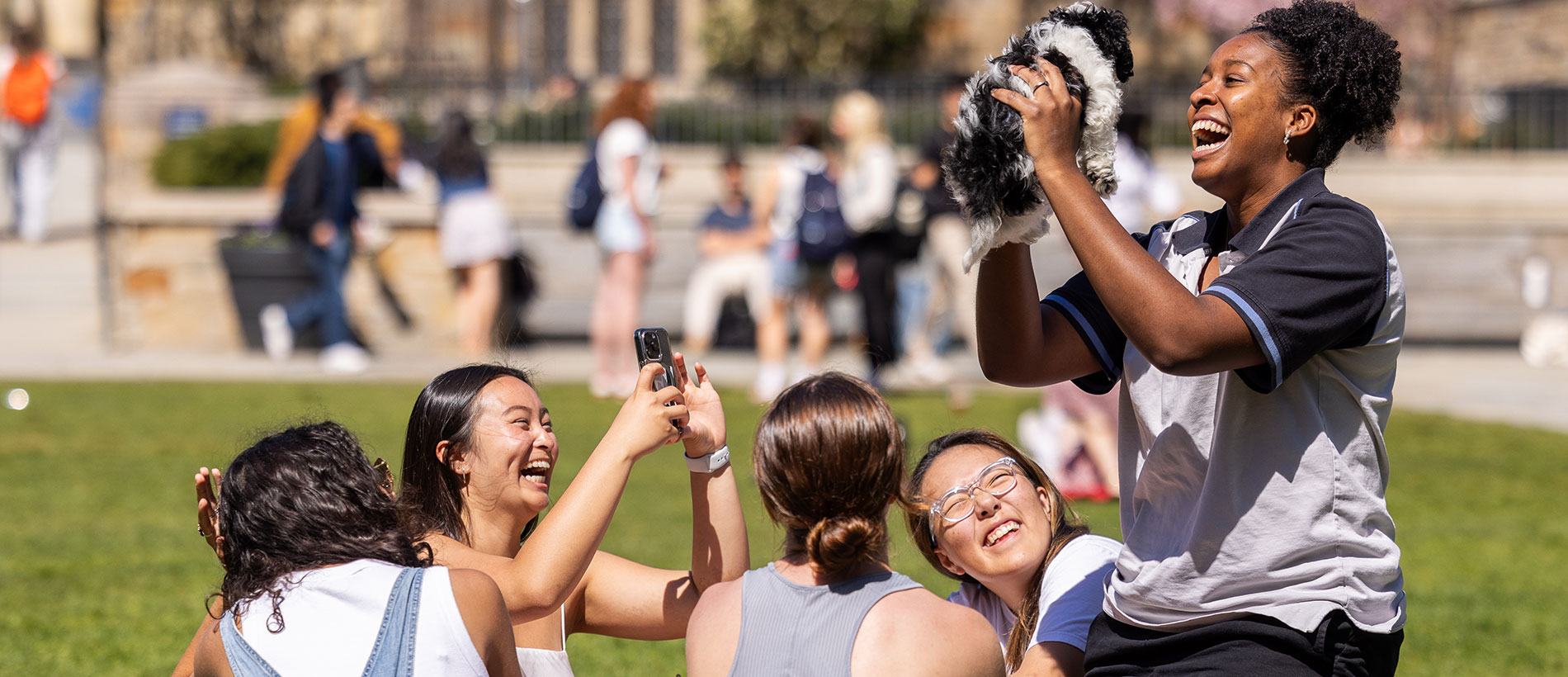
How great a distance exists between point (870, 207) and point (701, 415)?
6541mm

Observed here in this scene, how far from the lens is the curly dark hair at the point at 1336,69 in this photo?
2129mm

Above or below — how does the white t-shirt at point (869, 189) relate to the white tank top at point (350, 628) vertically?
above

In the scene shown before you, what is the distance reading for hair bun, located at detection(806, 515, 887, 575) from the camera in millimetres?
2385

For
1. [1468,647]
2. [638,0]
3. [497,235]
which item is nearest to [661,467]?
[497,235]

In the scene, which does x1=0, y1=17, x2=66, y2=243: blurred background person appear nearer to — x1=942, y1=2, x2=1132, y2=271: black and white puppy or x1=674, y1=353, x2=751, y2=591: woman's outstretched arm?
x1=674, y1=353, x2=751, y2=591: woman's outstretched arm

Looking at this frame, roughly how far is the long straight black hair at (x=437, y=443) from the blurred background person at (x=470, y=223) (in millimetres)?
7389

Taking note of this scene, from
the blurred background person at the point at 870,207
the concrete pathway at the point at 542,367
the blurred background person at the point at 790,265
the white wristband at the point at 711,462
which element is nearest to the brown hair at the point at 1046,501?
the white wristband at the point at 711,462

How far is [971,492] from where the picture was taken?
2.64 metres

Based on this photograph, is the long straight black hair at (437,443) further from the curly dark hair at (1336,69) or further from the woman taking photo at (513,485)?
the curly dark hair at (1336,69)

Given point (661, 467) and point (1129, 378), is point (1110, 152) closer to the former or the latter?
point (1129, 378)

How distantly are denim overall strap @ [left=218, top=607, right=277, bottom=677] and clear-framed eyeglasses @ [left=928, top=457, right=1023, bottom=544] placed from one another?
115 centimetres

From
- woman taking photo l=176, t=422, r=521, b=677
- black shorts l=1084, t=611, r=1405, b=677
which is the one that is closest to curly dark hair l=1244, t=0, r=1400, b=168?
black shorts l=1084, t=611, r=1405, b=677

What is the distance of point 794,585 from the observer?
7.98ft

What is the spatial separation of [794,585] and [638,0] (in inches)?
1180
